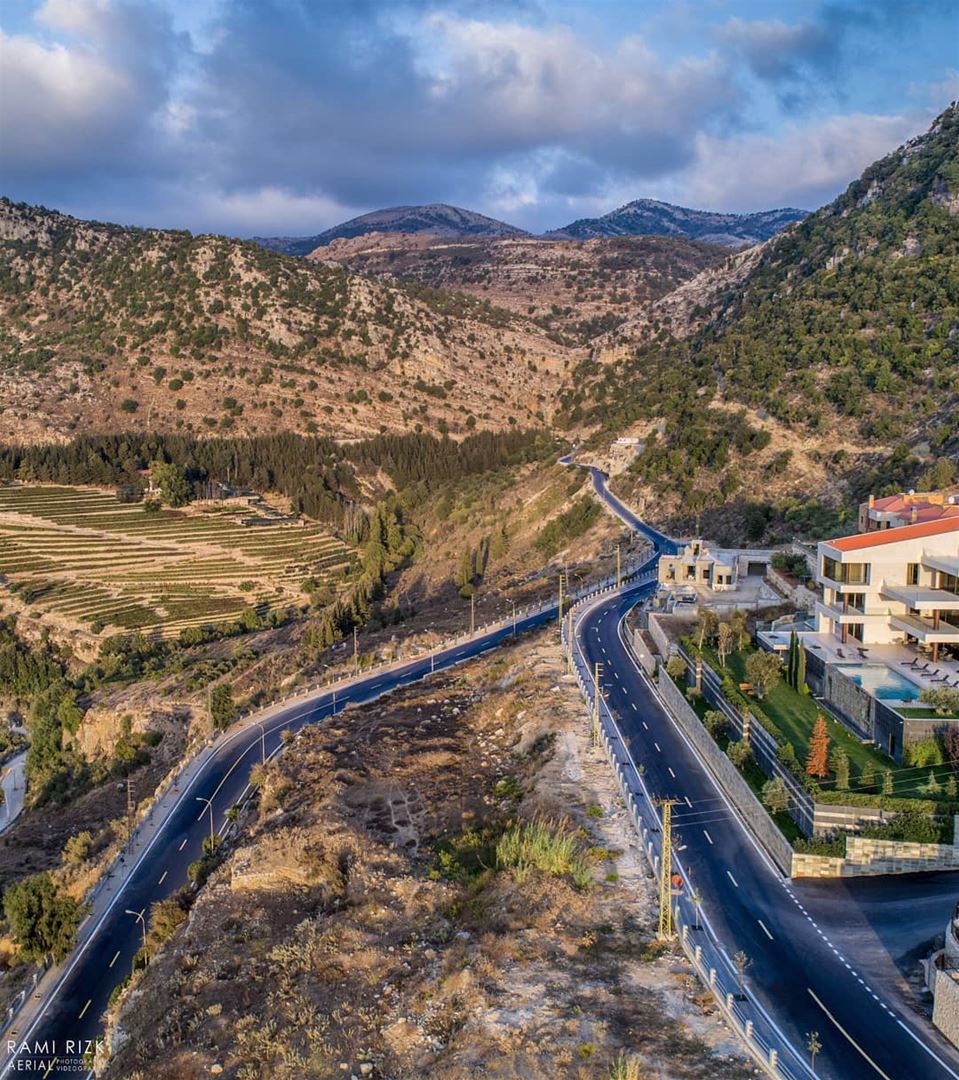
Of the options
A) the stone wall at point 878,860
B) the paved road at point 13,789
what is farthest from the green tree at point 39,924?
the stone wall at point 878,860

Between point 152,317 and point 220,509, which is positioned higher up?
point 152,317

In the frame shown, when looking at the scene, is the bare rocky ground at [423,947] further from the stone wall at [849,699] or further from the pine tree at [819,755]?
the stone wall at [849,699]

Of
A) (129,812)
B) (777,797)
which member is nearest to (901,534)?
(777,797)

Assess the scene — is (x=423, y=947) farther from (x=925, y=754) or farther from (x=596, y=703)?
(x=925, y=754)

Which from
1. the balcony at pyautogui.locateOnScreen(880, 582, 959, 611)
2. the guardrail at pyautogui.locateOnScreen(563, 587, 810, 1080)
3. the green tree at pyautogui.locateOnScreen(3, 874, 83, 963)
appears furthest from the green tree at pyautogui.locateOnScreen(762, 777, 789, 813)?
the green tree at pyautogui.locateOnScreen(3, 874, 83, 963)

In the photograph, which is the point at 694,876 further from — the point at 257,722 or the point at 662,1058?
the point at 257,722

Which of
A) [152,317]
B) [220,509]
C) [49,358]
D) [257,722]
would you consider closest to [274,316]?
[152,317]
